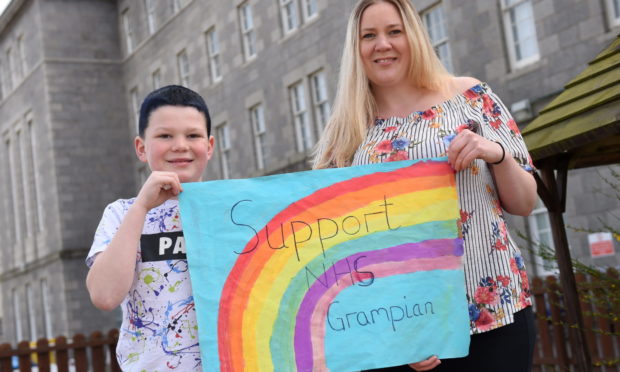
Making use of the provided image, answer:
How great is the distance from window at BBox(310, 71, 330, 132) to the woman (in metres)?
18.3

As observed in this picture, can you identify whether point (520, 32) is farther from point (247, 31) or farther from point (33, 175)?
point (33, 175)

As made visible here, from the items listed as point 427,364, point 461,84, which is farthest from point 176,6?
point 427,364

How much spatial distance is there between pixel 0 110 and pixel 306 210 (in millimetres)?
41989

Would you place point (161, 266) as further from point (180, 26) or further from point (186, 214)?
point (180, 26)

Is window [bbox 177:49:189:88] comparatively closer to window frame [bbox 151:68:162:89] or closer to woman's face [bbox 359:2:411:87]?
window frame [bbox 151:68:162:89]

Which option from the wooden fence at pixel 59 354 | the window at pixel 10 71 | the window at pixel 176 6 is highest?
the window at pixel 10 71

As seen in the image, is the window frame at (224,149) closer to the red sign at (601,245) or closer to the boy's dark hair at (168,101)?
the red sign at (601,245)

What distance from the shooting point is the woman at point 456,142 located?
252 cm

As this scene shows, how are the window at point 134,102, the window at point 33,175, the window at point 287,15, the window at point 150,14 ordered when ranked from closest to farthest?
the window at point 287,15 < the window at point 150,14 < the window at point 134,102 < the window at point 33,175

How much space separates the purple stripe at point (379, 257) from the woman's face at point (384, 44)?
0.60 metres

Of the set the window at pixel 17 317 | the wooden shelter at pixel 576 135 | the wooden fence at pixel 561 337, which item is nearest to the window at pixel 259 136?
the wooden fence at pixel 561 337

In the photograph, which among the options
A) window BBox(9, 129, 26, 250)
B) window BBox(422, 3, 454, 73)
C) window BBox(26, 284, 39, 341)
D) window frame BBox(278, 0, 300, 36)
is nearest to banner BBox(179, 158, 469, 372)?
window BBox(422, 3, 454, 73)

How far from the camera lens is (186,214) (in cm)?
245

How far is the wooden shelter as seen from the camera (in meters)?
4.41
